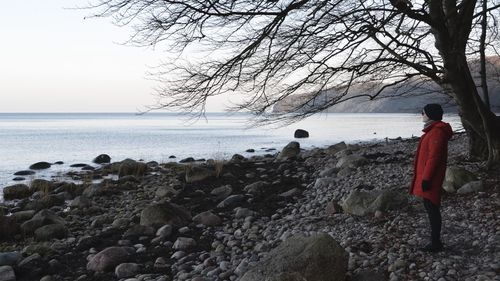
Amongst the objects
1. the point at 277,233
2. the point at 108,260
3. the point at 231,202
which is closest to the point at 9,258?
the point at 108,260

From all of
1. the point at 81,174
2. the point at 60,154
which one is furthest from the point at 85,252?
the point at 60,154

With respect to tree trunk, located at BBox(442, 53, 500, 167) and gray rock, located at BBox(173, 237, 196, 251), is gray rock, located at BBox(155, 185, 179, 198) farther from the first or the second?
tree trunk, located at BBox(442, 53, 500, 167)

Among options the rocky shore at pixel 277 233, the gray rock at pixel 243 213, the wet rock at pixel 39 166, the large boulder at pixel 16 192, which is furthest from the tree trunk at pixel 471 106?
the wet rock at pixel 39 166

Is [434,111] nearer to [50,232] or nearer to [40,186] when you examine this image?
[50,232]

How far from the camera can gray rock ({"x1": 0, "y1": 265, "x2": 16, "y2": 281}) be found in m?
6.55

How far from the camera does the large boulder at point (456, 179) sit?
803 centimetres

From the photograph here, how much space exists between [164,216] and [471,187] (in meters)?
5.32

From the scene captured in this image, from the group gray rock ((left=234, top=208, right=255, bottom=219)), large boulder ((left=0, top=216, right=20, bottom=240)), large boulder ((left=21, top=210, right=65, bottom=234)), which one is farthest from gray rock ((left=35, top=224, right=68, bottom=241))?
gray rock ((left=234, top=208, right=255, bottom=219))

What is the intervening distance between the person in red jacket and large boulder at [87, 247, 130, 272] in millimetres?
4099

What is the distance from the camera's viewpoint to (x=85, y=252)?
25.2 feet

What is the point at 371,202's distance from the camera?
24.7 feet

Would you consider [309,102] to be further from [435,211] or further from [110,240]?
[110,240]

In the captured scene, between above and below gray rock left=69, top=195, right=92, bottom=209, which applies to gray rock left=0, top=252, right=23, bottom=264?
above

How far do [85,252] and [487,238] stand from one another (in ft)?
19.3
